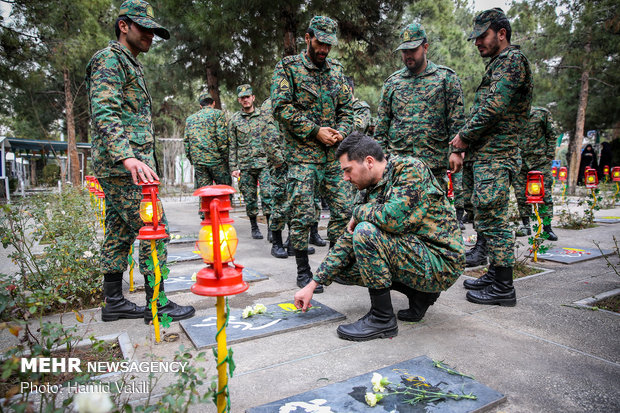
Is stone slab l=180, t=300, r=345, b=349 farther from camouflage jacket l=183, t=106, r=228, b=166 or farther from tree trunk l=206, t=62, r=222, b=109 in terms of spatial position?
tree trunk l=206, t=62, r=222, b=109

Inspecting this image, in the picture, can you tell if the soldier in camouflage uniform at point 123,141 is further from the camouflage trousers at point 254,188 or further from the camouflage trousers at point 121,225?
the camouflage trousers at point 254,188

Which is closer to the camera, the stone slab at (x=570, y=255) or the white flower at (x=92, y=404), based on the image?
the white flower at (x=92, y=404)

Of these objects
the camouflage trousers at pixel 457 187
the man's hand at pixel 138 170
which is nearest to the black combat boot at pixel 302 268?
the man's hand at pixel 138 170

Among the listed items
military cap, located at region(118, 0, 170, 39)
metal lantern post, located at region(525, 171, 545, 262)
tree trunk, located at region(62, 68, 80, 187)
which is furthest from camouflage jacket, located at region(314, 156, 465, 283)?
tree trunk, located at region(62, 68, 80, 187)

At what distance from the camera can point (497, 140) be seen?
3.19 m

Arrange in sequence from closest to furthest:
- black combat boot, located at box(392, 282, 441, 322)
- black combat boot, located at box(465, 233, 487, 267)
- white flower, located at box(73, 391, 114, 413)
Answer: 1. white flower, located at box(73, 391, 114, 413)
2. black combat boot, located at box(392, 282, 441, 322)
3. black combat boot, located at box(465, 233, 487, 267)

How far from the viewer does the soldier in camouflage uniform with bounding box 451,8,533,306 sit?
120 inches

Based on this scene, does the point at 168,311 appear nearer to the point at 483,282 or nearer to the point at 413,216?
the point at 413,216

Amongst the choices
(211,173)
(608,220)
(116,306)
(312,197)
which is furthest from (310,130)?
(608,220)

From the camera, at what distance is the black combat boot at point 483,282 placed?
129 inches

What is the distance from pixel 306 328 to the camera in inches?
105

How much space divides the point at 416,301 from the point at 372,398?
1.13 metres

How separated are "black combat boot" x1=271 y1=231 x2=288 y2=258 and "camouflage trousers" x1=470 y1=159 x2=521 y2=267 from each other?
2.53 meters

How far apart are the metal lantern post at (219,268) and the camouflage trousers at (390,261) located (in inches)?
43.9
